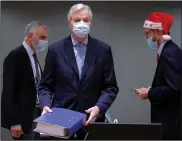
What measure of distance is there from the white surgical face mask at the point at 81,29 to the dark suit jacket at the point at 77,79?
2.3 inches

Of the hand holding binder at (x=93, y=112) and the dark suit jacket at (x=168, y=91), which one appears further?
the dark suit jacket at (x=168, y=91)

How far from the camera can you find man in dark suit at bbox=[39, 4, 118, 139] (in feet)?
5.87

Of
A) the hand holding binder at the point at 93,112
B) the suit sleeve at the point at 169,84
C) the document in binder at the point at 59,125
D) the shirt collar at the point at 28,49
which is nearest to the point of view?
the document in binder at the point at 59,125

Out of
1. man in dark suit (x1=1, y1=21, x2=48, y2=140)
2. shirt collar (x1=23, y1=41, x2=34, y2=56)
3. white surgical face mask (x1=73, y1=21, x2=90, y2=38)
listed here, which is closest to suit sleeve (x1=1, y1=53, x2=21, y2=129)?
man in dark suit (x1=1, y1=21, x2=48, y2=140)

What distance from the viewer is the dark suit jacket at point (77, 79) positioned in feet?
5.87

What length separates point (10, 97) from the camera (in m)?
2.43

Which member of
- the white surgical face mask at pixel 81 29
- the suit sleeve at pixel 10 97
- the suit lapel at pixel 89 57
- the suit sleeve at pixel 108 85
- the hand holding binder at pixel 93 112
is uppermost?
the white surgical face mask at pixel 81 29

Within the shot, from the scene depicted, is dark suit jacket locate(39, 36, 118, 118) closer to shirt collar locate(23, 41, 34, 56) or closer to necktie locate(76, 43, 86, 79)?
necktie locate(76, 43, 86, 79)

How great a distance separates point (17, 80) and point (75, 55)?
80cm

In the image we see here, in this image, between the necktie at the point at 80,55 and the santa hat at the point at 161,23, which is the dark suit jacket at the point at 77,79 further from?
the santa hat at the point at 161,23

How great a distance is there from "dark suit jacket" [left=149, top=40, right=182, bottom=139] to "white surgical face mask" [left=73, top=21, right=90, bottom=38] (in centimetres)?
56

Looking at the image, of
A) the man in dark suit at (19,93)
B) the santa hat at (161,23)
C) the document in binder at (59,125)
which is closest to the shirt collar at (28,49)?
the man in dark suit at (19,93)

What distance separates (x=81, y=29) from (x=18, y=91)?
0.89 meters

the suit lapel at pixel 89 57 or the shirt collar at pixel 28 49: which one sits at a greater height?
the suit lapel at pixel 89 57
